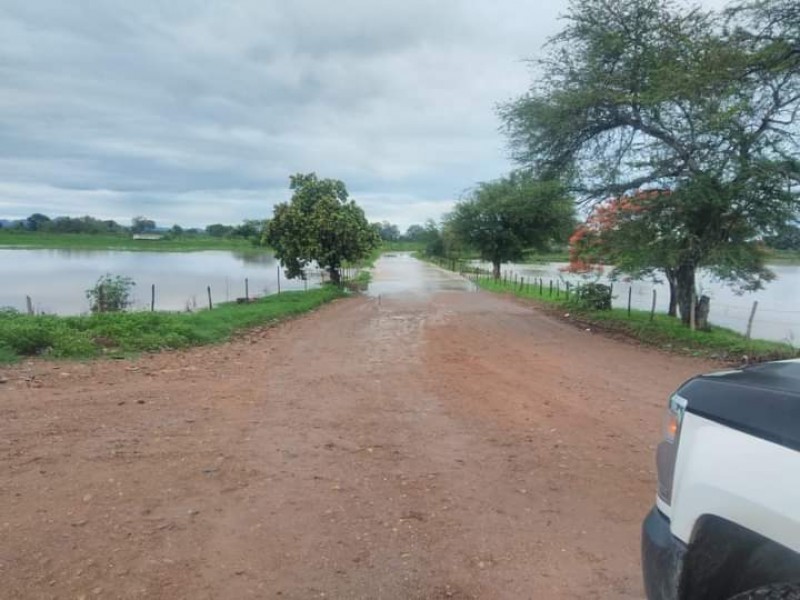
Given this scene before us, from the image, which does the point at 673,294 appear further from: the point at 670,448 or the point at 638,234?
the point at 670,448

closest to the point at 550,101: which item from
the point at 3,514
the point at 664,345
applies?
the point at 664,345

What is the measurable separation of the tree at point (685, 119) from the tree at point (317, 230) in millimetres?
11910

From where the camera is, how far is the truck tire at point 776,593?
169 centimetres

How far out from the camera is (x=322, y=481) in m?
4.55

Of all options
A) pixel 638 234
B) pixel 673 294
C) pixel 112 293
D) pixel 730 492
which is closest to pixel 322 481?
pixel 730 492

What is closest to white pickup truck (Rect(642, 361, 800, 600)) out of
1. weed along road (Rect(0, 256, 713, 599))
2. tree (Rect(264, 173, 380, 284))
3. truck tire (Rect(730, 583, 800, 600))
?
truck tire (Rect(730, 583, 800, 600))

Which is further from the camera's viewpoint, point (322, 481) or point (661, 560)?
point (322, 481)

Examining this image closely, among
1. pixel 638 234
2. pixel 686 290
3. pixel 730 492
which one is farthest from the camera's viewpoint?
pixel 686 290

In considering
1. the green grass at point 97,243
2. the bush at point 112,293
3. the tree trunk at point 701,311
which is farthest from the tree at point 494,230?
the green grass at point 97,243

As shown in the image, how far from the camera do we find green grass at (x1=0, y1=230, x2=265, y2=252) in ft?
308

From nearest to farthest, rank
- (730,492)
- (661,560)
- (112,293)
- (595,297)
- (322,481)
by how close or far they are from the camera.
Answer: (730,492) → (661,560) → (322,481) → (112,293) → (595,297)

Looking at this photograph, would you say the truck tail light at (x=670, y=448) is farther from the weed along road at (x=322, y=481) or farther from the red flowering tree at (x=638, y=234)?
the red flowering tree at (x=638, y=234)

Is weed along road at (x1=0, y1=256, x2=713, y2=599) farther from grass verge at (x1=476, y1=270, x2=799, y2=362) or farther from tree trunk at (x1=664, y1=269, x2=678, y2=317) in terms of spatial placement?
tree trunk at (x1=664, y1=269, x2=678, y2=317)

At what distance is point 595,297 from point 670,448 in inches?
747
